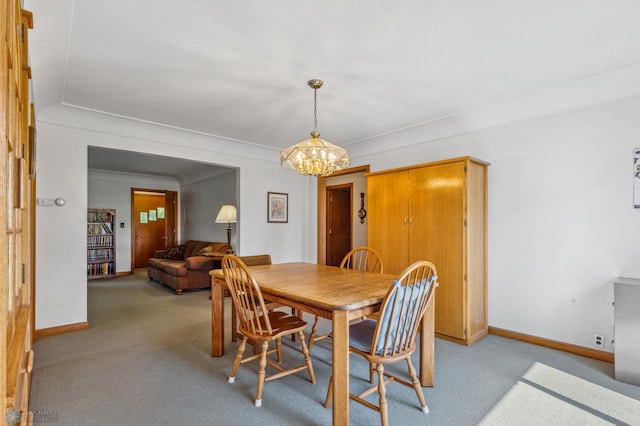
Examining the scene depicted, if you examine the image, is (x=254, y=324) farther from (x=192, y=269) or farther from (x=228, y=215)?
(x=192, y=269)

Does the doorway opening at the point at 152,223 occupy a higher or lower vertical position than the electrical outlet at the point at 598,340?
higher

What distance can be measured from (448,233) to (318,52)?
Answer: 2.11m

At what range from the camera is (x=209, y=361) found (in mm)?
2734

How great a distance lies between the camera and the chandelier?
2.73 metres

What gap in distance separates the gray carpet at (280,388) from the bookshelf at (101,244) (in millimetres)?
4327

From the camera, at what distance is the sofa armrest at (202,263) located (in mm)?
5518

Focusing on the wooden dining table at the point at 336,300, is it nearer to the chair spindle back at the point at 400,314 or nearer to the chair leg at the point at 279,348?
the chair spindle back at the point at 400,314

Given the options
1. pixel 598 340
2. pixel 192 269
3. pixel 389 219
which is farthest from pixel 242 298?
pixel 192 269

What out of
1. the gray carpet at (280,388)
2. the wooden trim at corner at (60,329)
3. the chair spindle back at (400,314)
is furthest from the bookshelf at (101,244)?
the chair spindle back at (400,314)

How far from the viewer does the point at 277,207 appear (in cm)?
543

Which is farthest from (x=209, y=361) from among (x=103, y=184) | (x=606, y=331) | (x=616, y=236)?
(x=103, y=184)

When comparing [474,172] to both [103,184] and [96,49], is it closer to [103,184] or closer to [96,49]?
[96,49]

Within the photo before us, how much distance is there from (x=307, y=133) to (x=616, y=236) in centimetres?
342

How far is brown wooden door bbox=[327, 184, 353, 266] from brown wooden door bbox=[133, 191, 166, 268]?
204 inches
